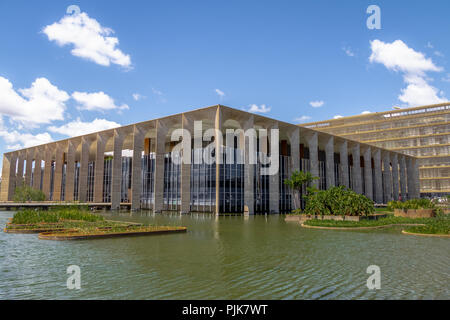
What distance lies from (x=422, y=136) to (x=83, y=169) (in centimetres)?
9511

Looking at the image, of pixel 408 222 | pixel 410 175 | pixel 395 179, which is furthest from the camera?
pixel 410 175

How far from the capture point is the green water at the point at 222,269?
26.5 ft

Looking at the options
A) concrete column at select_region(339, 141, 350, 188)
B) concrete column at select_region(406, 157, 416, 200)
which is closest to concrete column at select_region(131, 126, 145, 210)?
concrete column at select_region(339, 141, 350, 188)

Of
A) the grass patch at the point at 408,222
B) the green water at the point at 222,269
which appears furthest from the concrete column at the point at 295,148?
the green water at the point at 222,269

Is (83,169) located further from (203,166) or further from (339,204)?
(339,204)

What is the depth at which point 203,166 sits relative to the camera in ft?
163

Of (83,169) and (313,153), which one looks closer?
(313,153)

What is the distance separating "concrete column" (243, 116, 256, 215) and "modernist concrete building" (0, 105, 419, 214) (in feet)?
0.43

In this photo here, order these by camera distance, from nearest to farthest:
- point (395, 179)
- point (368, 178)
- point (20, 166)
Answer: point (368, 178)
point (20, 166)
point (395, 179)

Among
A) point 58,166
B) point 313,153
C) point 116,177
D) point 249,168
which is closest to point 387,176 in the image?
point 313,153

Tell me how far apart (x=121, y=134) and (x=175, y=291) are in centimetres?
5246

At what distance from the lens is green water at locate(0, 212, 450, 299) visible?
8086 mm
